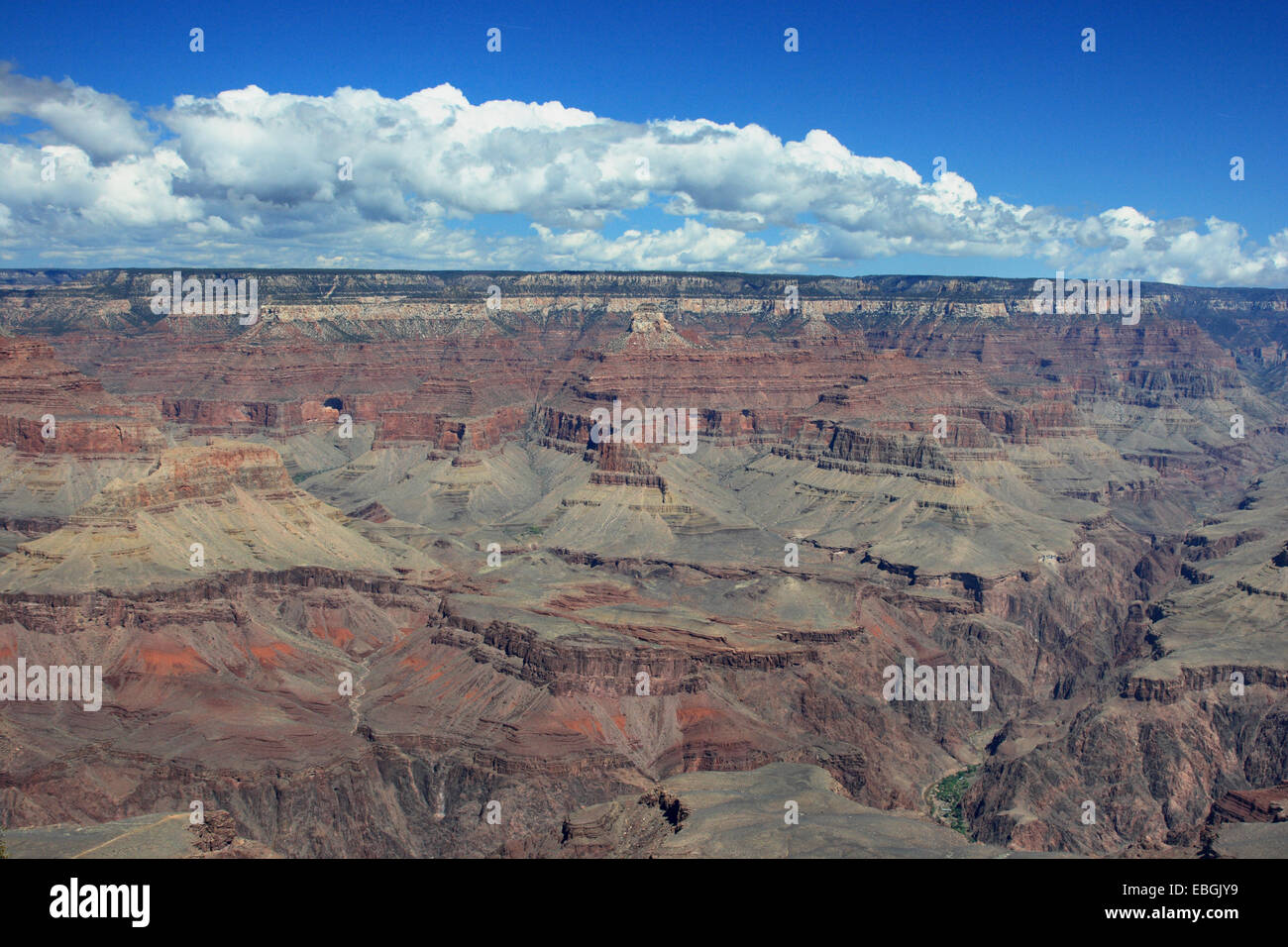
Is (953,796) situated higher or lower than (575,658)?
lower

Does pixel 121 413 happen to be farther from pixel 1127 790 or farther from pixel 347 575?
pixel 1127 790

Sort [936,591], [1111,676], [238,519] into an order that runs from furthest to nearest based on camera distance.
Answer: [936,591] → [238,519] → [1111,676]

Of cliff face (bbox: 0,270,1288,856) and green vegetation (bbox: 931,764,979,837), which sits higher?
cliff face (bbox: 0,270,1288,856)

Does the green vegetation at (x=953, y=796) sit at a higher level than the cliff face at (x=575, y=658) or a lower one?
lower

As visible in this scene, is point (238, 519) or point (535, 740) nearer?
point (535, 740)

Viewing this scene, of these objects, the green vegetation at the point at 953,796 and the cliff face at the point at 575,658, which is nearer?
the cliff face at the point at 575,658

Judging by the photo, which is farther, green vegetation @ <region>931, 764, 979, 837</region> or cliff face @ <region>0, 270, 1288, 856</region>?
green vegetation @ <region>931, 764, 979, 837</region>

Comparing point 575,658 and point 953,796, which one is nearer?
point 953,796
